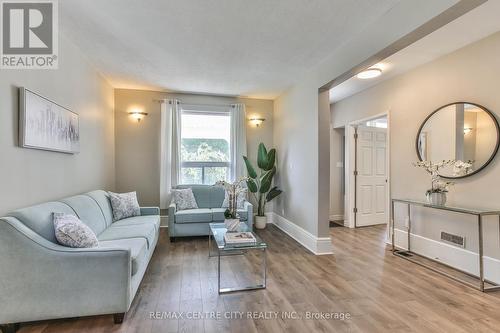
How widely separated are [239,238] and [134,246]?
1025 mm

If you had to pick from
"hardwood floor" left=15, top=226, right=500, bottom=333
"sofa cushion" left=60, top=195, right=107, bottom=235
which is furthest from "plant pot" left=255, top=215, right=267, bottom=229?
"sofa cushion" left=60, top=195, right=107, bottom=235

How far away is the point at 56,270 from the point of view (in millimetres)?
1768

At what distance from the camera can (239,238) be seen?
2578mm

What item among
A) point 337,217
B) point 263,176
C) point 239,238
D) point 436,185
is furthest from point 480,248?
point 263,176

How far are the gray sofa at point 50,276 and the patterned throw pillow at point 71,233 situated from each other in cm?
7

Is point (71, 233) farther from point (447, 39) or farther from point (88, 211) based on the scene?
point (447, 39)

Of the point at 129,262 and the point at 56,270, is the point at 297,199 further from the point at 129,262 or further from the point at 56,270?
the point at 56,270

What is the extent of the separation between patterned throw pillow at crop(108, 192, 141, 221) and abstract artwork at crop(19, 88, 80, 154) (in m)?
0.85

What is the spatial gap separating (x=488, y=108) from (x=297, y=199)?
2677 millimetres

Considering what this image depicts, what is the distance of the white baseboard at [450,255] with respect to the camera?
2604 mm

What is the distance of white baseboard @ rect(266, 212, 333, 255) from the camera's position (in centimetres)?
346

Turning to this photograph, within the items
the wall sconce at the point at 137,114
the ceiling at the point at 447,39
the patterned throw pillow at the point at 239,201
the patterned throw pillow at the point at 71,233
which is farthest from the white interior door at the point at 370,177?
the patterned throw pillow at the point at 71,233

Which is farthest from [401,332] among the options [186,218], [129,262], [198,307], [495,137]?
[186,218]

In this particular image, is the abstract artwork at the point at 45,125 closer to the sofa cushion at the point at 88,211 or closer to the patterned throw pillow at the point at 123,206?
the sofa cushion at the point at 88,211
